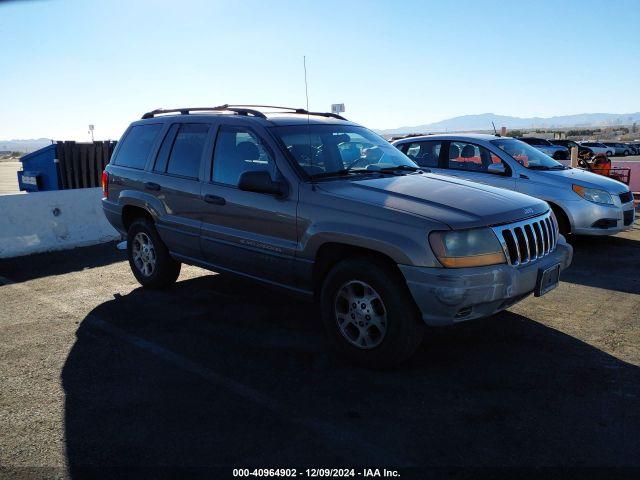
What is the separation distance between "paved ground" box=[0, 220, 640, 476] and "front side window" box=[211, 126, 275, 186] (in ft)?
4.45

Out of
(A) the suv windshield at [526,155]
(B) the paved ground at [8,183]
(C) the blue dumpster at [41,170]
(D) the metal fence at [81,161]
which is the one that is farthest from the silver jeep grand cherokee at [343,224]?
(B) the paved ground at [8,183]

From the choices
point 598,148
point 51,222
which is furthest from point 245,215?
point 598,148

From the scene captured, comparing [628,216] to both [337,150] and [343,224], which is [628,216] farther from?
[343,224]

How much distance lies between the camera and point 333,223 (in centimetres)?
414

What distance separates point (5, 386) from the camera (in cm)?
399

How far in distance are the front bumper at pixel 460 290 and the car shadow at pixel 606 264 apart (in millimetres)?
2998

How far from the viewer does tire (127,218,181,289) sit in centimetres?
603

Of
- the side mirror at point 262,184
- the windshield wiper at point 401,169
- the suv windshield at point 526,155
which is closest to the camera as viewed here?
the side mirror at point 262,184

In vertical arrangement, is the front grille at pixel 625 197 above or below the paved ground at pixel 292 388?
above

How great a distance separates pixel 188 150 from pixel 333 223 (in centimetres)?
210

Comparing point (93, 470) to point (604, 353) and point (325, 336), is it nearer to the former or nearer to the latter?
point (325, 336)

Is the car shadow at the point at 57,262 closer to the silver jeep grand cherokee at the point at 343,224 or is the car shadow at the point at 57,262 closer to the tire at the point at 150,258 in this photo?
the tire at the point at 150,258

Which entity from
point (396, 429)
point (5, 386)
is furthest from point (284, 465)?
point (5, 386)

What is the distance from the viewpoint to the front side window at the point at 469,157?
8641 mm
